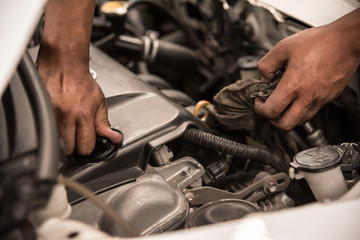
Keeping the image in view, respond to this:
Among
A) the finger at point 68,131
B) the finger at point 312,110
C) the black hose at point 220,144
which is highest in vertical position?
the finger at point 312,110

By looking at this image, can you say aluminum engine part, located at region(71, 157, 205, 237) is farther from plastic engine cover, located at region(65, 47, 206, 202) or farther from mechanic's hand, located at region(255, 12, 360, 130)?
mechanic's hand, located at region(255, 12, 360, 130)

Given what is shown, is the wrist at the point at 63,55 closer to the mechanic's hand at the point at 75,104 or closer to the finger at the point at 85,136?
the mechanic's hand at the point at 75,104

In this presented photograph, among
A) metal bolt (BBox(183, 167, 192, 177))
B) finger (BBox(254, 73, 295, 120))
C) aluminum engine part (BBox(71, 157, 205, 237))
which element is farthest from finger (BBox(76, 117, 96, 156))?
finger (BBox(254, 73, 295, 120))

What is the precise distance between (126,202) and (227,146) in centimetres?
30

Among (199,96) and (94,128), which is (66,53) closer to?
(94,128)

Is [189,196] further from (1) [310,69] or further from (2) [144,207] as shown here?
(1) [310,69]

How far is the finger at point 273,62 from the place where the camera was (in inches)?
41.1

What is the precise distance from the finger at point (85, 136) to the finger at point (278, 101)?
0.44m

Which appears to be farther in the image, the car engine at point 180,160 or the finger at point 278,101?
the finger at point 278,101

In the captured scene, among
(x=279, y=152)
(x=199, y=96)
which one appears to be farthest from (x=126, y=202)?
(x=199, y=96)

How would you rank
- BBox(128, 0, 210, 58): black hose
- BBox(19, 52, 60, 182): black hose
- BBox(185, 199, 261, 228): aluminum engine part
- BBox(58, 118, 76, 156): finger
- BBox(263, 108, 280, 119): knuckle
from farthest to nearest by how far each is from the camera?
1. BBox(128, 0, 210, 58): black hose
2. BBox(263, 108, 280, 119): knuckle
3. BBox(58, 118, 76, 156): finger
4. BBox(185, 199, 261, 228): aluminum engine part
5. BBox(19, 52, 60, 182): black hose

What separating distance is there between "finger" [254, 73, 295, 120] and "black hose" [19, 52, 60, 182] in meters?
0.56

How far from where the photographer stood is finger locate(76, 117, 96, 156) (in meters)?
0.96

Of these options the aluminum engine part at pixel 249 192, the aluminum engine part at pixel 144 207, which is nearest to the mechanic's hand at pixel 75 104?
the aluminum engine part at pixel 144 207
